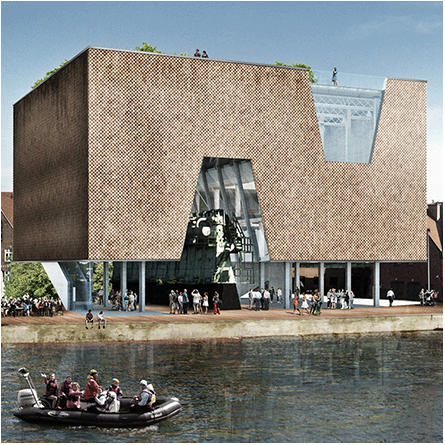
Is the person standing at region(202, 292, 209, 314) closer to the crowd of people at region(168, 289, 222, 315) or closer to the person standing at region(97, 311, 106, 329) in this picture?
the crowd of people at region(168, 289, 222, 315)

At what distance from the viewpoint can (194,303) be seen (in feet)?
158

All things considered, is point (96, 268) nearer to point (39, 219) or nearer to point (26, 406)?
point (39, 219)

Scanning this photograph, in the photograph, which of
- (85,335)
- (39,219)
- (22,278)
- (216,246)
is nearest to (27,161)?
(39,219)

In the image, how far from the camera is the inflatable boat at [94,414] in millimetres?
24250

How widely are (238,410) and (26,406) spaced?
7180 mm

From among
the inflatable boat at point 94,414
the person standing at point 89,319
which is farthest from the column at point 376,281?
the inflatable boat at point 94,414

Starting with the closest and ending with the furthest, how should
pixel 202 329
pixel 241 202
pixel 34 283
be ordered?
pixel 202 329 → pixel 241 202 → pixel 34 283

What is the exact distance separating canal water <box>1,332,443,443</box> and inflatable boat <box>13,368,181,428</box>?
0.33m

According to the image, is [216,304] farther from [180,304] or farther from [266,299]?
[266,299]

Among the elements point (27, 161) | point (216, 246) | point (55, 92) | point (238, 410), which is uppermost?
point (55, 92)

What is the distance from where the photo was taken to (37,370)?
32125 mm

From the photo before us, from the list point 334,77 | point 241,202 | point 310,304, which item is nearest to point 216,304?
point 310,304

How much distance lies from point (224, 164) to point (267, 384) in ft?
82.4

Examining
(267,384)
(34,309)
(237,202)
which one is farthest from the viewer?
(237,202)
